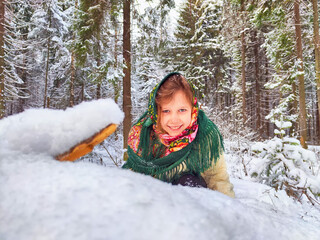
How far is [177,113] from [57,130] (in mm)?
1334

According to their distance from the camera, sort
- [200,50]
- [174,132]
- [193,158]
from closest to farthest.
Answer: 1. [193,158]
2. [174,132]
3. [200,50]

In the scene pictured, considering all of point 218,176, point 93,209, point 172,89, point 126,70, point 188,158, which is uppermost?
point 126,70

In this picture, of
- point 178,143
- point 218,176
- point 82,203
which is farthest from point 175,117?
point 82,203

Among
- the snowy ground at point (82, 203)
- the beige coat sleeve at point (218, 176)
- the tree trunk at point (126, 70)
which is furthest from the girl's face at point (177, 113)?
the tree trunk at point (126, 70)

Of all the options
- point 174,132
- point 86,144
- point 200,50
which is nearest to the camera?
point 86,144

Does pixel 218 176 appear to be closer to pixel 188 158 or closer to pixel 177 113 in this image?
pixel 188 158

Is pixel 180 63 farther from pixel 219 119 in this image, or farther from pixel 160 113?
pixel 160 113

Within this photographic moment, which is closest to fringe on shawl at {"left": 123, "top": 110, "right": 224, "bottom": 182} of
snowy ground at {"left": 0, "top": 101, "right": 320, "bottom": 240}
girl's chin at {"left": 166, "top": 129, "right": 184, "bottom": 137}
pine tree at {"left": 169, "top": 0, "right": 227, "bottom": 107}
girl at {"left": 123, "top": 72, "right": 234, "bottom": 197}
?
girl at {"left": 123, "top": 72, "right": 234, "bottom": 197}

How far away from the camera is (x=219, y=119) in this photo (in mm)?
8664

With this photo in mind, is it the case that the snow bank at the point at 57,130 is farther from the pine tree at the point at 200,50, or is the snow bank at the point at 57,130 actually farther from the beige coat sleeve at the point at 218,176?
the pine tree at the point at 200,50

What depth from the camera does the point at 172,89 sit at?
183 cm

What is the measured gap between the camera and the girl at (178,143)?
173cm

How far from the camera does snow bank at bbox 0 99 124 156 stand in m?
0.59

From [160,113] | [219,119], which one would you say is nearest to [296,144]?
[160,113]
